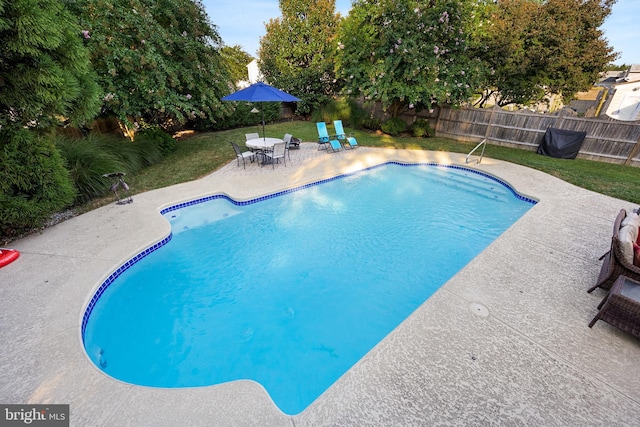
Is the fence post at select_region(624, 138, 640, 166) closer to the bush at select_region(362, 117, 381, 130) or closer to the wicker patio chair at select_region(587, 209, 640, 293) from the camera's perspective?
the wicker patio chair at select_region(587, 209, 640, 293)

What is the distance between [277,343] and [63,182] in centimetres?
493

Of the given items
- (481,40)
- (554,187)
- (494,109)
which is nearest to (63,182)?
(554,187)

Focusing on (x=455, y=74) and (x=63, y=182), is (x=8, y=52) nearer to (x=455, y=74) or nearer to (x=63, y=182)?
(x=63, y=182)

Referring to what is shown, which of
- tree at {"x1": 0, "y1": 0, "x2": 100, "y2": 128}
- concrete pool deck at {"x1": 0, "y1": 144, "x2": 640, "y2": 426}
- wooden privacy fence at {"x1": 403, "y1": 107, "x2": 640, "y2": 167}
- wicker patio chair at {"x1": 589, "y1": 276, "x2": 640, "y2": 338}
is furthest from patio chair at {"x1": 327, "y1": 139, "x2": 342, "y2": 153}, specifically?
wicker patio chair at {"x1": 589, "y1": 276, "x2": 640, "y2": 338}

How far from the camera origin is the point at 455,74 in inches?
423

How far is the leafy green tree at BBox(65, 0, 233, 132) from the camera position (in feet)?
22.1

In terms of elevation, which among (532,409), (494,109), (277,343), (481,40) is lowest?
(277,343)

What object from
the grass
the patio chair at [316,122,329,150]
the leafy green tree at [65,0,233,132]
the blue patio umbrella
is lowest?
the grass

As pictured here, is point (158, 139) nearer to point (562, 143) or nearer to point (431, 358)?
point (431, 358)

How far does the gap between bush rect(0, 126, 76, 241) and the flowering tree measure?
409 inches

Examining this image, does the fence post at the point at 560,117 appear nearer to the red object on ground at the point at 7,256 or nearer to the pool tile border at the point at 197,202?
the pool tile border at the point at 197,202

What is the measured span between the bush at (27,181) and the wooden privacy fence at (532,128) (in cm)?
1421

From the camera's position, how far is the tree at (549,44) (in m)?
10.5

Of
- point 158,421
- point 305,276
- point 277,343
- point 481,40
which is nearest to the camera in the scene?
point 158,421
